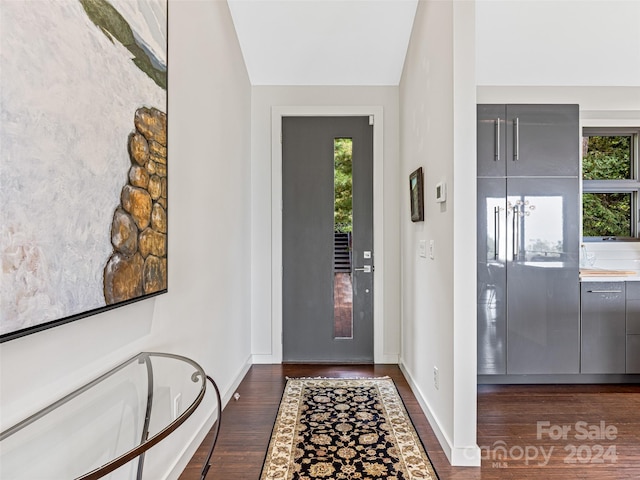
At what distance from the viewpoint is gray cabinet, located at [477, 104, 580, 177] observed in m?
2.94

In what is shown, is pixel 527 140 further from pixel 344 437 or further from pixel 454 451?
pixel 344 437

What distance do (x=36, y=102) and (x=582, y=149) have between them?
4088 mm

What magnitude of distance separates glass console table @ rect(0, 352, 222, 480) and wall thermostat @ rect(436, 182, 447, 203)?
1.50 metres

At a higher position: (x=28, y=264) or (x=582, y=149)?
(x=582, y=149)

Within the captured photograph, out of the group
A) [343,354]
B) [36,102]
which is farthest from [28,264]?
[343,354]

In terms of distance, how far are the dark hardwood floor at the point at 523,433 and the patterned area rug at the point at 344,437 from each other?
8cm

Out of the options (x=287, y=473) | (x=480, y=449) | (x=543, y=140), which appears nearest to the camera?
(x=287, y=473)

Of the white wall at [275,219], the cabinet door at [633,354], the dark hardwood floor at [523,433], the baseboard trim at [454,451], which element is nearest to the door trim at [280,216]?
the white wall at [275,219]

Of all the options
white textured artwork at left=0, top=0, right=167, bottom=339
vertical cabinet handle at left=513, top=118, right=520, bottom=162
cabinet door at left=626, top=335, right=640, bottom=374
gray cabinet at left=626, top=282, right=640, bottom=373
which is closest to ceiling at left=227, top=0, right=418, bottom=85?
vertical cabinet handle at left=513, top=118, right=520, bottom=162

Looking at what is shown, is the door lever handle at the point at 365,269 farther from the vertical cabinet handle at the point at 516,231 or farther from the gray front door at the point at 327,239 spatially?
the vertical cabinet handle at the point at 516,231

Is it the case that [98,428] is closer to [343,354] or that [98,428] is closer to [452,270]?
[452,270]

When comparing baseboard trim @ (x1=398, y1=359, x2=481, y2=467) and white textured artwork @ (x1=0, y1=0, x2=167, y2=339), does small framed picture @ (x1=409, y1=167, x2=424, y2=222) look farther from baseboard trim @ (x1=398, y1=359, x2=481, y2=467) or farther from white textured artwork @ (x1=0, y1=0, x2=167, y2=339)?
white textured artwork @ (x1=0, y1=0, x2=167, y2=339)

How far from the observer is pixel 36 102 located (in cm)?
92

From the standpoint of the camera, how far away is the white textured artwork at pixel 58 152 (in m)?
0.85
